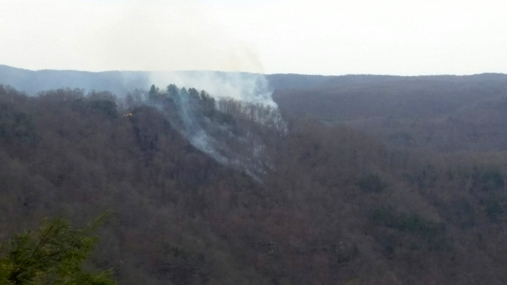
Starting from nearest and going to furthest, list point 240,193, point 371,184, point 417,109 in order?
point 240,193 → point 371,184 → point 417,109

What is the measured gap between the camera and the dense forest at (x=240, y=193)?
2120 cm

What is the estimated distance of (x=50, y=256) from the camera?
4582mm

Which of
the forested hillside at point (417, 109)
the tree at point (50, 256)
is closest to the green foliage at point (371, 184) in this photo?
the forested hillside at point (417, 109)

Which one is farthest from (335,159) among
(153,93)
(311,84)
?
(311,84)

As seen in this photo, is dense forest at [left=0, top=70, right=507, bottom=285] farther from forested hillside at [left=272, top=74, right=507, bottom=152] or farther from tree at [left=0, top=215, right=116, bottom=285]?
tree at [left=0, top=215, right=116, bottom=285]

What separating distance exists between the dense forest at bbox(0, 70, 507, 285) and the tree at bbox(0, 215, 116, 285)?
1333 cm

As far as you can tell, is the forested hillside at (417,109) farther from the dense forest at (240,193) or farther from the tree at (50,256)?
the tree at (50,256)

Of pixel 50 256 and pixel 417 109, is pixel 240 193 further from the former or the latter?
pixel 417 109

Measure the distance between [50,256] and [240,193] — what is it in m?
23.1

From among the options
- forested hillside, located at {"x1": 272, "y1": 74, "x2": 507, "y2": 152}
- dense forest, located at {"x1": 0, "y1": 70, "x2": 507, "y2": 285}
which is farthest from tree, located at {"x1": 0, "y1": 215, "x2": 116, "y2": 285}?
forested hillside, located at {"x1": 272, "y1": 74, "x2": 507, "y2": 152}

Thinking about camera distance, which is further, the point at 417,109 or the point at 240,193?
the point at 417,109

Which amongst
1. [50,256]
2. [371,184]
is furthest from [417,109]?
[50,256]

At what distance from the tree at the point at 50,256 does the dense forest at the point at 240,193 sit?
13333 millimetres

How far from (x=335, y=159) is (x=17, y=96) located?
1626 centimetres
